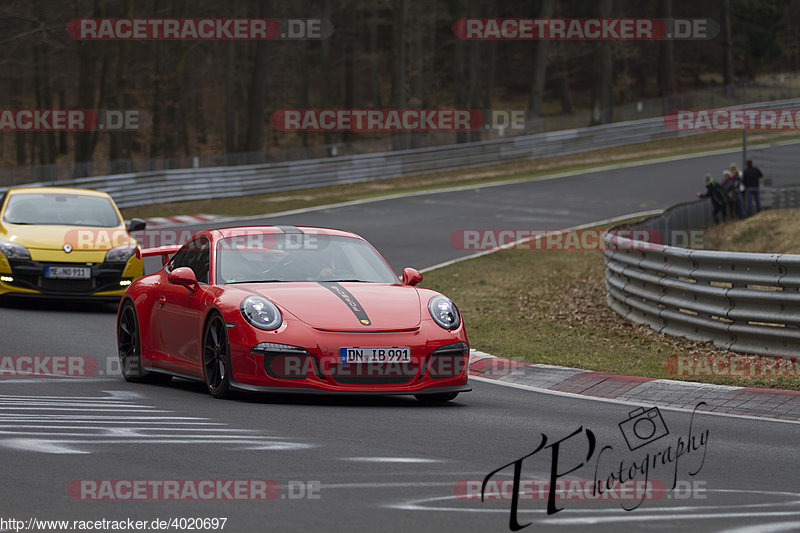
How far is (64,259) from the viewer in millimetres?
15836

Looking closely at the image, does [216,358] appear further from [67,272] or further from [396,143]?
[396,143]

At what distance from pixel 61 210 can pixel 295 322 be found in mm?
9515

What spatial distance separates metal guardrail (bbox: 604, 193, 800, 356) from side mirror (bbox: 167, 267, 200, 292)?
5.60 m

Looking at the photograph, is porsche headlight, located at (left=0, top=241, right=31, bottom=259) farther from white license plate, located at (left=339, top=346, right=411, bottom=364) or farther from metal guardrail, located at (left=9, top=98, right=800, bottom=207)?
metal guardrail, located at (left=9, top=98, right=800, bottom=207)

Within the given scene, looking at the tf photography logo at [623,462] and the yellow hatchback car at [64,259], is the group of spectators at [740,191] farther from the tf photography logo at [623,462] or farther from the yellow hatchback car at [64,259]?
the tf photography logo at [623,462]

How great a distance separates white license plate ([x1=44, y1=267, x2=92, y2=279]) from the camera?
51.9ft

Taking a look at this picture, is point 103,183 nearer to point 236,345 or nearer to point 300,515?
point 236,345

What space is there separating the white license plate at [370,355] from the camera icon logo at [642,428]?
167 centimetres

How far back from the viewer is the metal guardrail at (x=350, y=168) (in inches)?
1442

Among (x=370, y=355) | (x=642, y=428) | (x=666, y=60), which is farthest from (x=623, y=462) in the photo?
(x=666, y=60)

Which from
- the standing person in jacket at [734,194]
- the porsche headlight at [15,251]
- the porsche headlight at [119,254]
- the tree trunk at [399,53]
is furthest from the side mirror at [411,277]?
the tree trunk at [399,53]

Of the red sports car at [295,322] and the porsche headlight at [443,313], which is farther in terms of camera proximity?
the porsche headlight at [443,313]

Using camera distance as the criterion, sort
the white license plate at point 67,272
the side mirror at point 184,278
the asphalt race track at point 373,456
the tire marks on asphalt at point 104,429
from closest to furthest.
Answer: the asphalt race track at point 373,456, the tire marks on asphalt at point 104,429, the side mirror at point 184,278, the white license plate at point 67,272

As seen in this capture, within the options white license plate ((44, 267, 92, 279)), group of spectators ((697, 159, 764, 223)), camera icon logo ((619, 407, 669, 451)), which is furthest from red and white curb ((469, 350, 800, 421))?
group of spectators ((697, 159, 764, 223))
